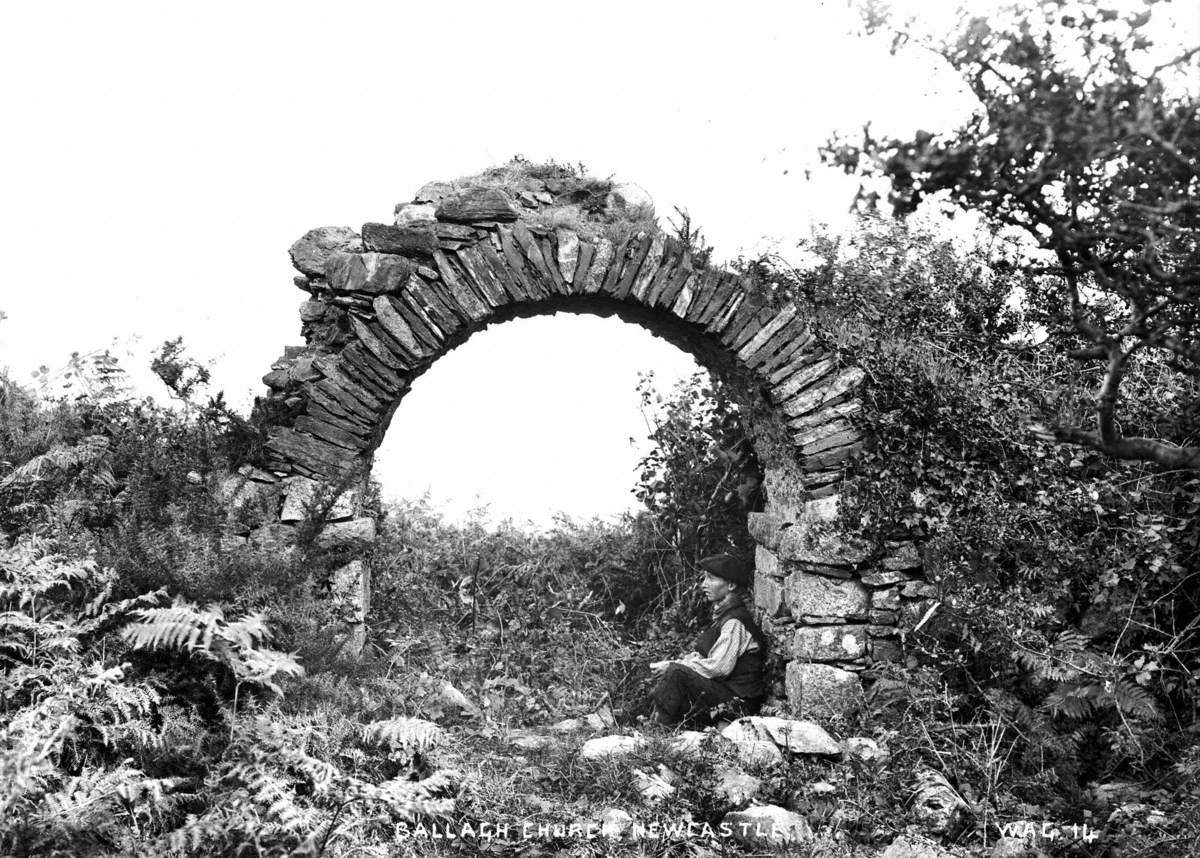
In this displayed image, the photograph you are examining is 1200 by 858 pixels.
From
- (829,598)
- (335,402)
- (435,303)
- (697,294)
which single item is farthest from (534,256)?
(829,598)

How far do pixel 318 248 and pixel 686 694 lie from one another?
3571 mm

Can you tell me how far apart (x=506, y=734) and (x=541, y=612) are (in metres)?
2.62

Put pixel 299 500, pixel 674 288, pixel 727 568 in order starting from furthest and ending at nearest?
pixel 727 568 < pixel 674 288 < pixel 299 500

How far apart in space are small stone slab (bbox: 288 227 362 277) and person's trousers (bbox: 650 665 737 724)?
10.7 ft

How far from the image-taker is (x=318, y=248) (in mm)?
6160

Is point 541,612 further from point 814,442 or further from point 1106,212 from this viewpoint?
point 1106,212

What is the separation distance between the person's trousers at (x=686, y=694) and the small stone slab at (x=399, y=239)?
2998 millimetres

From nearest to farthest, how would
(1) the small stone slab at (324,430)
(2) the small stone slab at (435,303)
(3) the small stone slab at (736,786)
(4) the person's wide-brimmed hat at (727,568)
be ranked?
1. (3) the small stone slab at (736,786)
2. (1) the small stone slab at (324,430)
3. (2) the small stone slab at (435,303)
4. (4) the person's wide-brimmed hat at (727,568)

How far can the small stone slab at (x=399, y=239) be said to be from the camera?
5914mm

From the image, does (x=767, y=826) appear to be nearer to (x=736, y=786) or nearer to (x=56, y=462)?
(x=736, y=786)

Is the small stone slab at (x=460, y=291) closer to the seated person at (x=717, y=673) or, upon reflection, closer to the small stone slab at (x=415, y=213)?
the small stone slab at (x=415, y=213)

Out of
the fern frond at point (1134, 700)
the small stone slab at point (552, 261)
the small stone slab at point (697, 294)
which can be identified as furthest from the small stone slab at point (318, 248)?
the fern frond at point (1134, 700)

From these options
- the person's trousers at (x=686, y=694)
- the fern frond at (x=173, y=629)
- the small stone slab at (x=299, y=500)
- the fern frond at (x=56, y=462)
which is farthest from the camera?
the person's trousers at (x=686, y=694)

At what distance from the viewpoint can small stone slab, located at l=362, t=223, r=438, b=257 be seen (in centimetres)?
591
